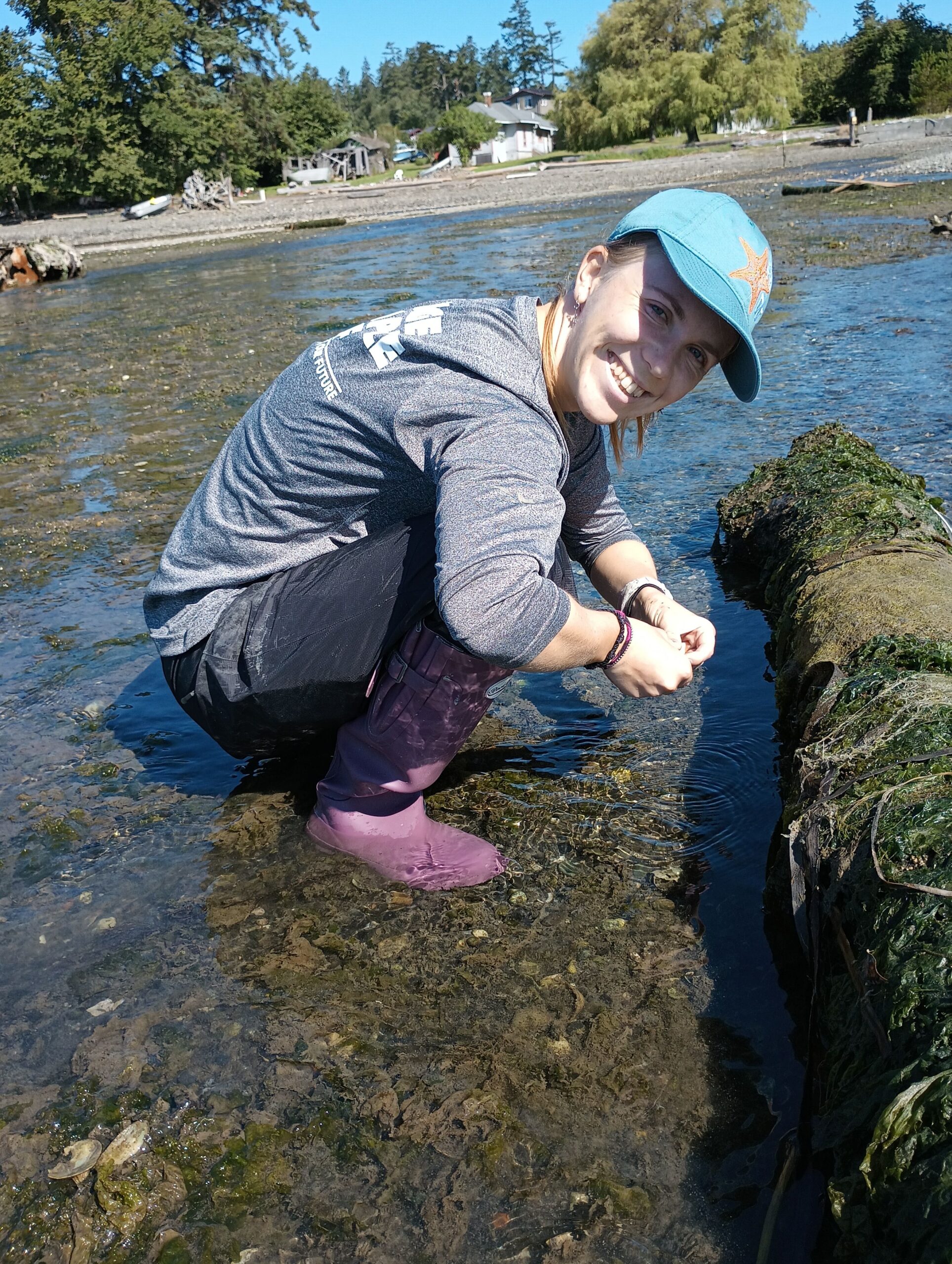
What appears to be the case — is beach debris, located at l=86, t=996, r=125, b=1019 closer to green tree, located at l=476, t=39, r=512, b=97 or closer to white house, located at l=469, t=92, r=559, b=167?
white house, located at l=469, t=92, r=559, b=167

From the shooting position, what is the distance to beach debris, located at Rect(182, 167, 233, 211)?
51406 millimetres

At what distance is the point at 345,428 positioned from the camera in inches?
101

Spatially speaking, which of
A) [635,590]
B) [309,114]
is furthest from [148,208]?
[635,590]

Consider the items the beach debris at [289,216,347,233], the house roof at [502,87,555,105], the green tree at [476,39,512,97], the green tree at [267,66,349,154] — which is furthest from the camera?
the green tree at [476,39,512,97]

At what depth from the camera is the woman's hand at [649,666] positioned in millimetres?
2533

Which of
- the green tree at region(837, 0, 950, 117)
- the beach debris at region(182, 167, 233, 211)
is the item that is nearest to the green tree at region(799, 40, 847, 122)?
the green tree at region(837, 0, 950, 117)

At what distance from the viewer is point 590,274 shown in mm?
2457

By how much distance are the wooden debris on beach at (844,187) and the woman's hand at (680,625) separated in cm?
2533

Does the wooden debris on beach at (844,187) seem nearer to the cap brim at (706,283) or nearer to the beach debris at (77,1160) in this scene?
the cap brim at (706,283)

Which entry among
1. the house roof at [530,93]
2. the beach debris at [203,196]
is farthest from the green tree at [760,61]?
the house roof at [530,93]

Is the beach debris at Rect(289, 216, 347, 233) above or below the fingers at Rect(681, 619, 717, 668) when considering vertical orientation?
below

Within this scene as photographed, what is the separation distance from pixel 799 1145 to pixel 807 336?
8299mm

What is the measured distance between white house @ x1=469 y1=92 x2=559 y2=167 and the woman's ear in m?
91.2

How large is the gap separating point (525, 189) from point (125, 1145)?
45.0 meters
